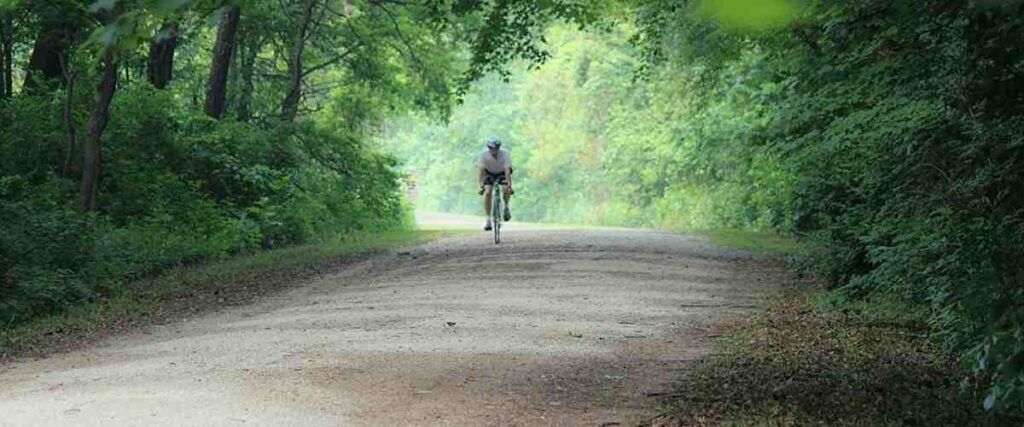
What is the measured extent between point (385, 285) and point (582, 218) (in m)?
56.7

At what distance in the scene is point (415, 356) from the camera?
9000 mm

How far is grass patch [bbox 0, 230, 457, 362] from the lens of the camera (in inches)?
444

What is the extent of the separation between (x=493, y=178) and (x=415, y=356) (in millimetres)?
11555

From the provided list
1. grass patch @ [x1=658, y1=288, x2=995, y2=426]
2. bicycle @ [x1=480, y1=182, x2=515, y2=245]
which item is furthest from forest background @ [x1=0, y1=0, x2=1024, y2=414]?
bicycle @ [x1=480, y1=182, x2=515, y2=245]

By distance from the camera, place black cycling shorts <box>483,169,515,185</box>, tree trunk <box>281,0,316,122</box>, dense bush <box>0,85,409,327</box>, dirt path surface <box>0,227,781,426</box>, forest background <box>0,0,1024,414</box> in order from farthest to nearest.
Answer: tree trunk <box>281,0,316,122</box> < black cycling shorts <box>483,169,515,185</box> < dense bush <box>0,85,409,327</box> < dirt path surface <box>0,227,781,426</box> < forest background <box>0,0,1024,414</box>

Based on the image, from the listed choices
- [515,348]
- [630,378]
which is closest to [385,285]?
[515,348]

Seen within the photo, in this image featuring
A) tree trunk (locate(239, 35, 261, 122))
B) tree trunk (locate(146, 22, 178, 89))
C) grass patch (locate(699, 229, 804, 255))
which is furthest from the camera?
tree trunk (locate(239, 35, 261, 122))

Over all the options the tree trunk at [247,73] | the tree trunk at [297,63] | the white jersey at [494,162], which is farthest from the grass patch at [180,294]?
the tree trunk at [247,73]

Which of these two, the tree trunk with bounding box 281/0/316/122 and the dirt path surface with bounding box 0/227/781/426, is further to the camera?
the tree trunk with bounding box 281/0/316/122

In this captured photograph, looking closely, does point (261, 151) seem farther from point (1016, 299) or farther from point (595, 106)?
point (595, 106)

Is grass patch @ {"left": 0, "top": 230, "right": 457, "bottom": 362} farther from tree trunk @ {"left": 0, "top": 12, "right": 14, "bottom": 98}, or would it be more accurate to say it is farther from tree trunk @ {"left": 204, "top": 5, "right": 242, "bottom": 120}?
tree trunk @ {"left": 0, "top": 12, "right": 14, "bottom": 98}

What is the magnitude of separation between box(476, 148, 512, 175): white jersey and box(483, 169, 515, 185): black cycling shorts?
0.15 ft

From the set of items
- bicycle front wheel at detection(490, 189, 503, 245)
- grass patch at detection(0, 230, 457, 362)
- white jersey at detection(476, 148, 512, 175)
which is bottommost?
grass patch at detection(0, 230, 457, 362)

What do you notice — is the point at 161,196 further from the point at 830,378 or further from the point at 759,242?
the point at 830,378
